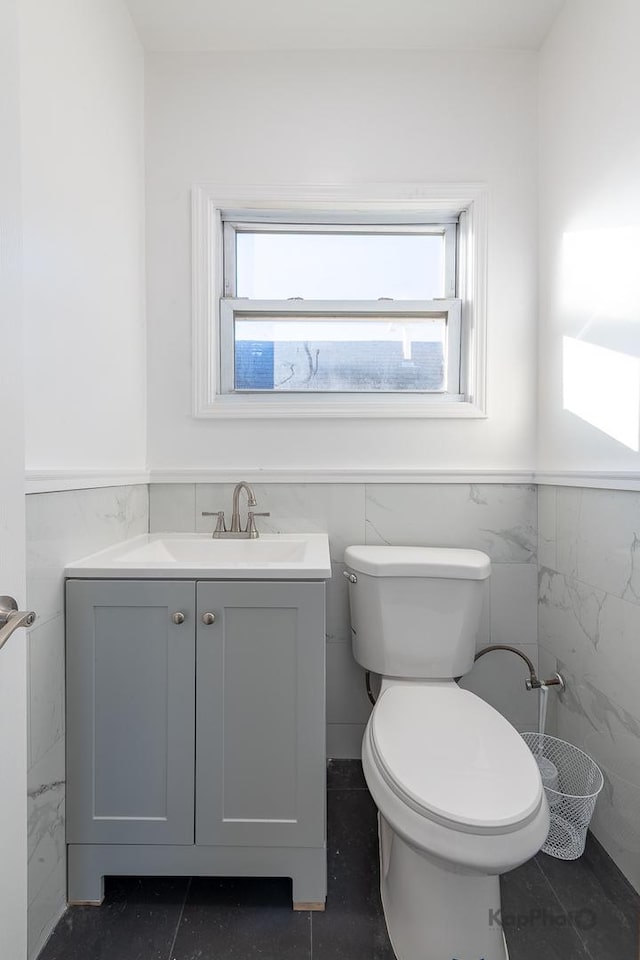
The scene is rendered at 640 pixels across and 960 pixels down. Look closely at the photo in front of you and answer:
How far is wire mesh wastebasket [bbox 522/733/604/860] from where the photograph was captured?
1.33 meters

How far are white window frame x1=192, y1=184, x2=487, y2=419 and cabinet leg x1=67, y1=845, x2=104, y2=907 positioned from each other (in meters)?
1.27

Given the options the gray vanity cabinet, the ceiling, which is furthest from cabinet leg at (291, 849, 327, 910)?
the ceiling

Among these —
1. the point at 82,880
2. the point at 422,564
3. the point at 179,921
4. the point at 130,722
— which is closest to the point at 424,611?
the point at 422,564

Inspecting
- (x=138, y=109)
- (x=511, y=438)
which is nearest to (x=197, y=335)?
(x=138, y=109)

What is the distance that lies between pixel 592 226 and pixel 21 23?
4.86 feet

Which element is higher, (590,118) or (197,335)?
(590,118)

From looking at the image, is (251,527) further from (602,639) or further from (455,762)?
(602,639)

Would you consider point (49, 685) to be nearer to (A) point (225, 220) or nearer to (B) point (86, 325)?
(B) point (86, 325)

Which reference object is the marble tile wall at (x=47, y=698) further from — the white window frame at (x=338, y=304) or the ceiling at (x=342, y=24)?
the ceiling at (x=342, y=24)

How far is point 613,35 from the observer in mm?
1327

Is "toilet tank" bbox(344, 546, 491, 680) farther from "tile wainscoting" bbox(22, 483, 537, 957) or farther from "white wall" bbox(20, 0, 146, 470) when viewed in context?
"white wall" bbox(20, 0, 146, 470)

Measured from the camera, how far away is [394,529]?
5.67 ft

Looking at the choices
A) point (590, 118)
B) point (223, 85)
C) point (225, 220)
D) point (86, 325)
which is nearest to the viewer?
point (86, 325)

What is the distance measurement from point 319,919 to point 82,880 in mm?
573
